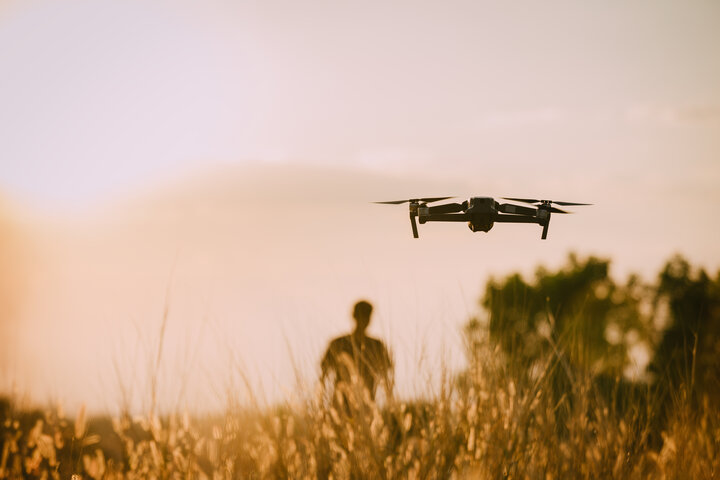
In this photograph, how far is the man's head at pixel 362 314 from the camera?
16.3 feet

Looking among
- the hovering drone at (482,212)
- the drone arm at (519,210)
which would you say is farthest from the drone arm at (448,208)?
the drone arm at (519,210)

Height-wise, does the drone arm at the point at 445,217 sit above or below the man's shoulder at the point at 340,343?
above

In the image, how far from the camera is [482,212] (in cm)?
405

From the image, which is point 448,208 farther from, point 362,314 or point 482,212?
point 362,314

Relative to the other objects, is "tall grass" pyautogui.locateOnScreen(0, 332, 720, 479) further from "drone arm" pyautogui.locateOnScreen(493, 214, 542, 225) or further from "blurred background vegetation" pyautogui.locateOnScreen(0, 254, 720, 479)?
"drone arm" pyautogui.locateOnScreen(493, 214, 542, 225)

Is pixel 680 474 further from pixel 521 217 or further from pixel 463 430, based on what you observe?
pixel 521 217

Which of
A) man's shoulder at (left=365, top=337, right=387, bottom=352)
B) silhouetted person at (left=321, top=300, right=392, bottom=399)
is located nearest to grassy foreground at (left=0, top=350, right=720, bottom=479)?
silhouetted person at (left=321, top=300, right=392, bottom=399)

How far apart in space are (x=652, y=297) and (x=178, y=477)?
28.7m

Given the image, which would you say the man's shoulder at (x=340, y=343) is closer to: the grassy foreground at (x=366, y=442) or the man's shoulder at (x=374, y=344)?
the man's shoulder at (x=374, y=344)

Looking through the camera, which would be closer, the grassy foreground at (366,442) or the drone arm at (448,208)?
the grassy foreground at (366,442)

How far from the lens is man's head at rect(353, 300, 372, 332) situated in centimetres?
498

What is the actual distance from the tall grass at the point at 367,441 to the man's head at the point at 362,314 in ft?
3.13

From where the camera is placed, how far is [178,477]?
3.68 m

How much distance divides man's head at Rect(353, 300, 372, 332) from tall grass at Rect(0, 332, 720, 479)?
954 millimetres
